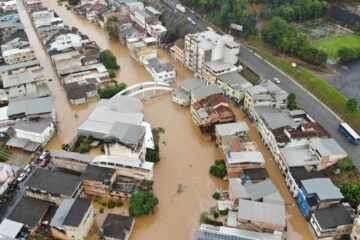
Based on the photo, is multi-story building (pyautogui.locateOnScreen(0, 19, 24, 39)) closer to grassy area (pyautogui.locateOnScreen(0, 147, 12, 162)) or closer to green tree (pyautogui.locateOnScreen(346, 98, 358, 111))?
grassy area (pyautogui.locateOnScreen(0, 147, 12, 162))

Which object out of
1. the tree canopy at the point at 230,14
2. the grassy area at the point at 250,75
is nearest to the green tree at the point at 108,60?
the grassy area at the point at 250,75

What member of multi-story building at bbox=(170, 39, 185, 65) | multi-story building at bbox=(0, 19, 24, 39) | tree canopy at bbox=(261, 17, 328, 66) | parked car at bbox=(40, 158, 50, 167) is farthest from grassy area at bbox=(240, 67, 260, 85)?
multi-story building at bbox=(0, 19, 24, 39)

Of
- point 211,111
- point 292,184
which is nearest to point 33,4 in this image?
point 211,111

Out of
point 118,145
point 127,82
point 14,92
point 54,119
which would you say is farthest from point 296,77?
point 14,92

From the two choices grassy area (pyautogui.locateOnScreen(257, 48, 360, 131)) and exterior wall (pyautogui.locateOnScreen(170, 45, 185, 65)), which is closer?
grassy area (pyautogui.locateOnScreen(257, 48, 360, 131))

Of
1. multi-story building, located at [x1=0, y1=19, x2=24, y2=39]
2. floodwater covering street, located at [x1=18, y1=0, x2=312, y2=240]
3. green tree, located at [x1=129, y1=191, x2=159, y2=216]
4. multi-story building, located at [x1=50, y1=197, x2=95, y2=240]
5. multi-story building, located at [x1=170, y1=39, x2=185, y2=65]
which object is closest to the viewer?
multi-story building, located at [x1=50, y1=197, x2=95, y2=240]

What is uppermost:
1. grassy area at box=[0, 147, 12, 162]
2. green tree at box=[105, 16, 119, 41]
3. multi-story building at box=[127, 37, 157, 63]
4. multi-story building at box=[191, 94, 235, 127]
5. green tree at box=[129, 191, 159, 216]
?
green tree at box=[105, 16, 119, 41]

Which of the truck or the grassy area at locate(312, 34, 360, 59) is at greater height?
the truck
